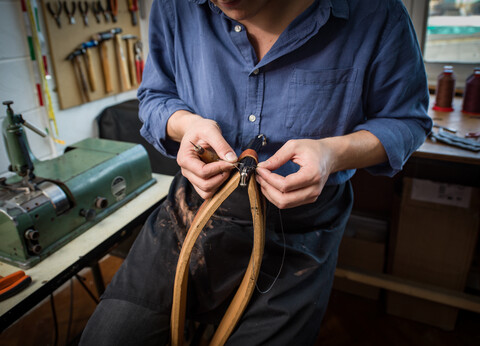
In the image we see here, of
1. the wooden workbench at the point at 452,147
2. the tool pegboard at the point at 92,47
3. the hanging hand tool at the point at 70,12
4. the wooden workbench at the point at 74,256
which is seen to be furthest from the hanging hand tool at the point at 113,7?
the wooden workbench at the point at 452,147

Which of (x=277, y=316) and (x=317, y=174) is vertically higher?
(x=317, y=174)

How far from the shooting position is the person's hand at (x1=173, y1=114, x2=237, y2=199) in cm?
79

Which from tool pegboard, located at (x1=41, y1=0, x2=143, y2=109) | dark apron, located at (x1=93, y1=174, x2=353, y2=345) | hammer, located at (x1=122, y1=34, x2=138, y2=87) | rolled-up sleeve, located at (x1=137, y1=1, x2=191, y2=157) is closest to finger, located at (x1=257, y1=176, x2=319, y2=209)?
dark apron, located at (x1=93, y1=174, x2=353, y2=345)

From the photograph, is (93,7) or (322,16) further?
(93,7)

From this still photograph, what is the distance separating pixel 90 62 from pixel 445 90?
1.92m

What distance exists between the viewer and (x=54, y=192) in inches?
46.1

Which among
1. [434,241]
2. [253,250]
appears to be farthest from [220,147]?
[434,241]

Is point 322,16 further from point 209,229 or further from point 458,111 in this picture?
point 458,111

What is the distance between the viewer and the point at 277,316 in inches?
33.9

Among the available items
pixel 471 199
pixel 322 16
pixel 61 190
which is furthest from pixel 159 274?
pixel 471 199

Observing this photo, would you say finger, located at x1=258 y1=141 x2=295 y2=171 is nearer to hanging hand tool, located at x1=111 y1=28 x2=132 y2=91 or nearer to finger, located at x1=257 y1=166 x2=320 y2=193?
finger, located at x1=257 y1=166 x2=320 y2=193

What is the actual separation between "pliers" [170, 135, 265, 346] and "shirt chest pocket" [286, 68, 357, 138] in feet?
0.36

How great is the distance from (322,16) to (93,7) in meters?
1.73

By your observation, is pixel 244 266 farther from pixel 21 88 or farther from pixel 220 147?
pixel 21 88
